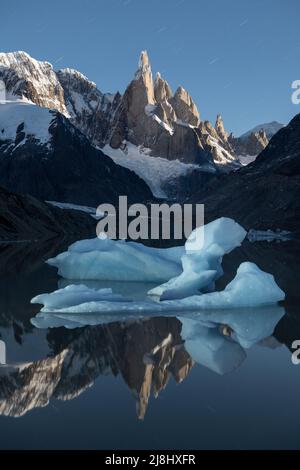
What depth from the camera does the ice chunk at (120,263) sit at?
116ft

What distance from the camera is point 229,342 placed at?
16844 mm

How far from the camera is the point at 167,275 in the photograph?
35.0 m

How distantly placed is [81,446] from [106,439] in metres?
0.49

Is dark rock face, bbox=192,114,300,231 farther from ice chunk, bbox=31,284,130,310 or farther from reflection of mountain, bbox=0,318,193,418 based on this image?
reflection of mountain, bbox=0,318,193,418

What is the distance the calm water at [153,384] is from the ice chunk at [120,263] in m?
14.1

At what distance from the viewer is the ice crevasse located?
74.6ft

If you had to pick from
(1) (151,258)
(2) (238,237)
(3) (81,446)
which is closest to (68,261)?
(1) (151,258)

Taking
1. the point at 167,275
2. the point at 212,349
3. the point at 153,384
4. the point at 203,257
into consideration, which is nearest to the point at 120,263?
the point at 167,275

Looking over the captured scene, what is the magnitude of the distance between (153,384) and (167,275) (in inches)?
883
